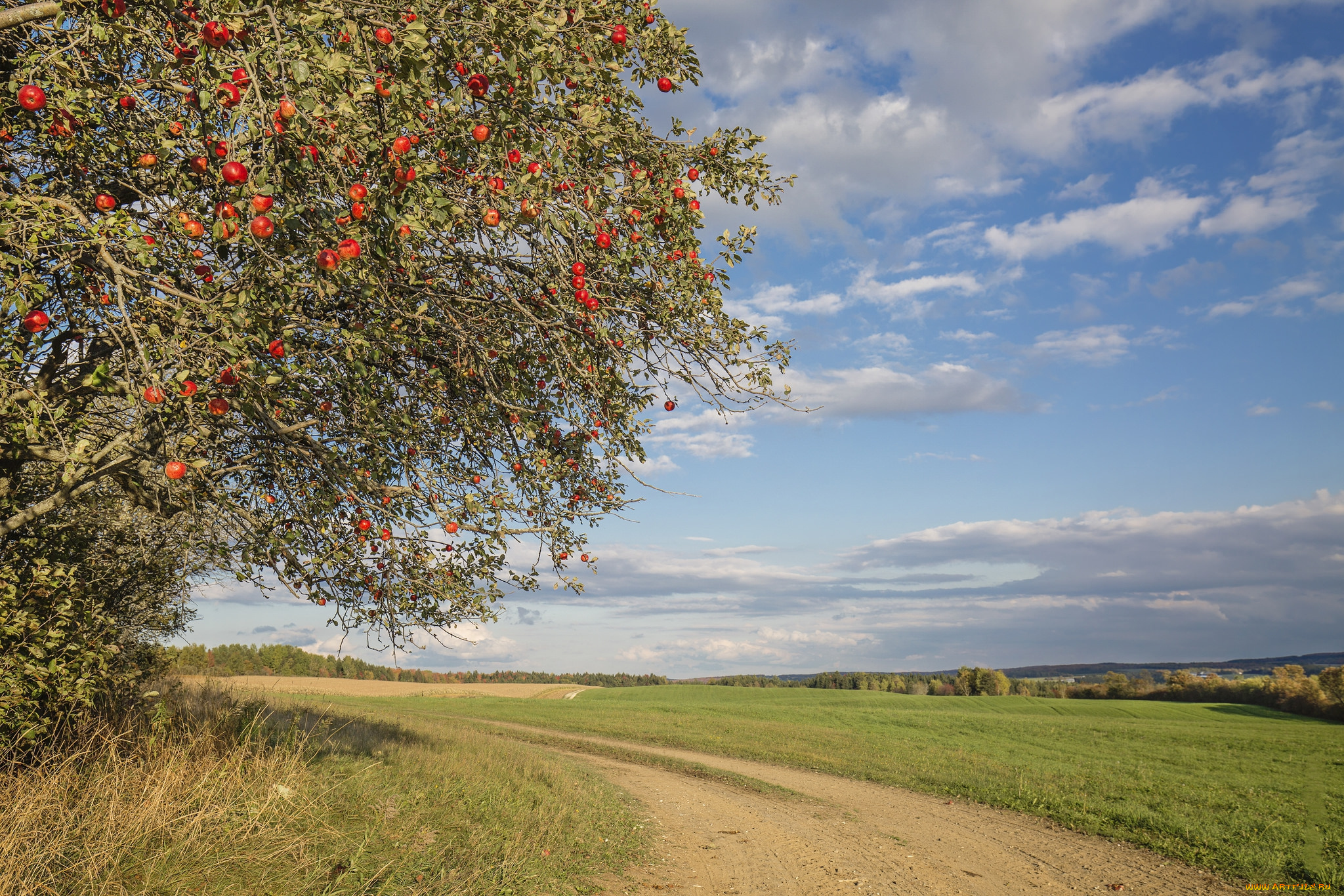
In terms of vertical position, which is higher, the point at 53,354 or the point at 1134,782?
the point at 53,354

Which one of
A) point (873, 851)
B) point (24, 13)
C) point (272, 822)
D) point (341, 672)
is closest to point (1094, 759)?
point (873, 851)

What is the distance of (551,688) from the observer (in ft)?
198

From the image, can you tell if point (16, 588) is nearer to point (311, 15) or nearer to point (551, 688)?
point (311, 15)

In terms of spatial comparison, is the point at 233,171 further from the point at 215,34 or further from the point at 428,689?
the point at 428,689

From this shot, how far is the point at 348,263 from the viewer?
157 inches

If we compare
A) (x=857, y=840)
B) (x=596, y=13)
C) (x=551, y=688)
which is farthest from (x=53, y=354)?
(x=551, y=688)

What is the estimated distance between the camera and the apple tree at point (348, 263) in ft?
13.2

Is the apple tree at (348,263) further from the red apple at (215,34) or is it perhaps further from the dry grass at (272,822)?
the dry grass at (272,822)

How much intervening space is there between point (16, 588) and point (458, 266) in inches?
235

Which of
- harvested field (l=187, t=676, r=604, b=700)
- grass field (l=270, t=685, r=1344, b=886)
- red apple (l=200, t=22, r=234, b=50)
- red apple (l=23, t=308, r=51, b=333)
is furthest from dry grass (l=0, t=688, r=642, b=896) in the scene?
harvested field (l=187, t=676, r=604, b=700)

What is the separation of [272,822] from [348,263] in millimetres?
5480

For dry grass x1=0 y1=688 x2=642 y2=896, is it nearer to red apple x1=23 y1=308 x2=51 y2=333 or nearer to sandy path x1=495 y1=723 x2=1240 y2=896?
sandy path x1=495 y1=723 x2=1240 y2=896

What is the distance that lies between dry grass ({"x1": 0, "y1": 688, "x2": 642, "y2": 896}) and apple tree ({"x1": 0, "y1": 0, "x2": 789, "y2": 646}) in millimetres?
1997

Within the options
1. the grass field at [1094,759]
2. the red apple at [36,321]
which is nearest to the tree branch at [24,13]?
the red apple at [36,321]
